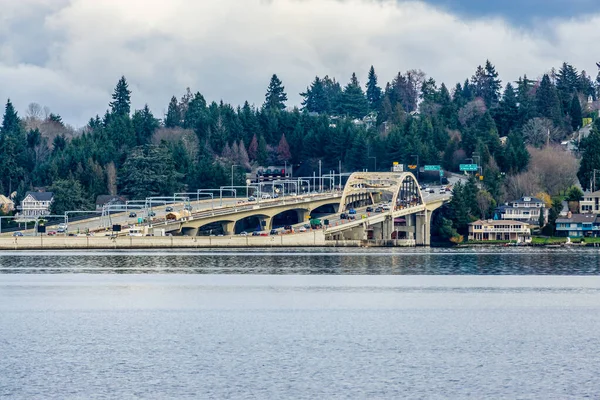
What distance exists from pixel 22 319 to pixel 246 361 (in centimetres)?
1972

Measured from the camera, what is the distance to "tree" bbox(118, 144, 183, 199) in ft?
614

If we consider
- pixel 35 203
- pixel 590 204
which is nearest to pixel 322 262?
pixel 590 204

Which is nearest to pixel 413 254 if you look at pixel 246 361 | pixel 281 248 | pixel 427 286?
pixel 281 248

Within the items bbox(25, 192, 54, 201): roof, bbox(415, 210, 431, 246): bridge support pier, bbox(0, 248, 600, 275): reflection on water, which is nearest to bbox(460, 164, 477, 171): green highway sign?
bbox(415, 210, 431, 246): bridge support pier

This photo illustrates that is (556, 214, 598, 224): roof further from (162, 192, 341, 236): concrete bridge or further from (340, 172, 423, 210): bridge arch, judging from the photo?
(162, 192, 341, 236): concrete bridge

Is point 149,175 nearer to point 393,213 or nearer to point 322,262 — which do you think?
point 393,213

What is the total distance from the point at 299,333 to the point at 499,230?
99943mm

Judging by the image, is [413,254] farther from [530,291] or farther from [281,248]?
[530,291]

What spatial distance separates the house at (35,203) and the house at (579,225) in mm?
78057

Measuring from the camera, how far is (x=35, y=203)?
18662 centimetres

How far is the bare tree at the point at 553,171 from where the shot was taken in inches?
7092

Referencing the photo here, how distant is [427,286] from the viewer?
3403 inches

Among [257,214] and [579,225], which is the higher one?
[257,214]

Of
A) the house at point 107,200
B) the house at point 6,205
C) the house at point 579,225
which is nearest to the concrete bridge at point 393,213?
the house at point 579,225
